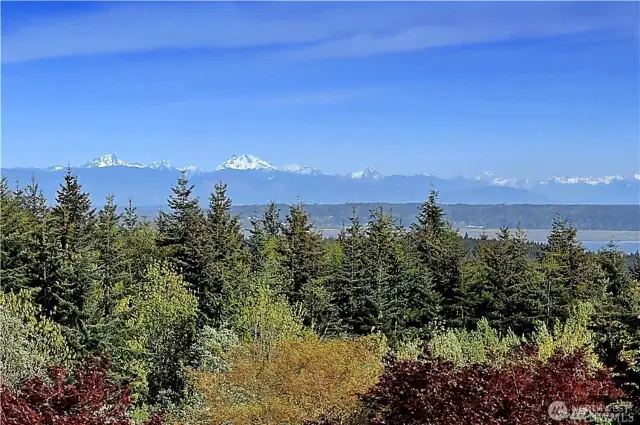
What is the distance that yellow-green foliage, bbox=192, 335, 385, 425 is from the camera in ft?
48.1

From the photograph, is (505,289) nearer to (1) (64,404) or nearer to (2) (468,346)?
(2) (468,346)

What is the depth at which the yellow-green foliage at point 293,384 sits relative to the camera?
14656 mm

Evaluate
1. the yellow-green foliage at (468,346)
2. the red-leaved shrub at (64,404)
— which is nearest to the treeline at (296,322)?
the red-leaved shrub at (64,404)

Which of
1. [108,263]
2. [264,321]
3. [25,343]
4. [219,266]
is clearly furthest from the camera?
[219,266]

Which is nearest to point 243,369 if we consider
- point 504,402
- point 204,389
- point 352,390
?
point 204,389

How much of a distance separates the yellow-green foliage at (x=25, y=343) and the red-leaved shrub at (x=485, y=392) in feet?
38.7

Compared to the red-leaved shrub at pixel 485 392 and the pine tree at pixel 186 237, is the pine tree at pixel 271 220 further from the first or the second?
the red-leaved shrub at pixel 485 392

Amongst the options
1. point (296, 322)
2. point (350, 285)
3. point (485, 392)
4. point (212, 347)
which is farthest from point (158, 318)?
point (485, 392)

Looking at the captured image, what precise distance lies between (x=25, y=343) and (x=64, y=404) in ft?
43.8

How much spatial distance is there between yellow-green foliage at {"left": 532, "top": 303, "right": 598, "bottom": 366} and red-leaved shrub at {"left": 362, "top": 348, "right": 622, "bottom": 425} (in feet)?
26.7

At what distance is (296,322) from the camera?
26.6 meters

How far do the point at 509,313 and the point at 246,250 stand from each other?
567 inches

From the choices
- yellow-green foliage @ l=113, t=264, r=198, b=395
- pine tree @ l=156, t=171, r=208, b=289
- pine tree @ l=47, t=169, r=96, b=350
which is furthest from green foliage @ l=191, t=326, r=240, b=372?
pine tree @ l=156, t=171, r=208, b=289

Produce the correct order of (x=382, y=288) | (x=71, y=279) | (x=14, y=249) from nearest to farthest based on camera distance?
(x=71, y=279) → (x=14, y=249) → (x=382, y=288)
